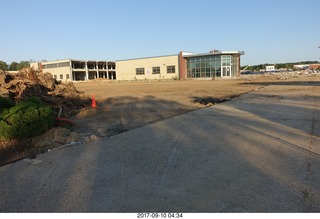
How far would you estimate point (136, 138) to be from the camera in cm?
691

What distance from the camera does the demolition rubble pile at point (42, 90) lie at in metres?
11.9

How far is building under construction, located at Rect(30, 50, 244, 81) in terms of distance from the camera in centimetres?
5478

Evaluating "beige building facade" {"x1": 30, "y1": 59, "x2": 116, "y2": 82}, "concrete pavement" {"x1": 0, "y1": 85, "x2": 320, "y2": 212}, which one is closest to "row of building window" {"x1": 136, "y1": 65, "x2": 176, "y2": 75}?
"beige building facade" {"x1": 30, "y1": 59, "x2": 116, "y2": 82}

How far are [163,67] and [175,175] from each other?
61914 millimetres

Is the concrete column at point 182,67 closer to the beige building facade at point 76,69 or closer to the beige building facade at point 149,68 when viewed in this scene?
the beige building facade at point 149,68

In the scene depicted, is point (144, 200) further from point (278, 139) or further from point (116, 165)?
point (278, 139)

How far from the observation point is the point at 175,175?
438cm

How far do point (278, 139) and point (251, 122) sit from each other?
2.23m

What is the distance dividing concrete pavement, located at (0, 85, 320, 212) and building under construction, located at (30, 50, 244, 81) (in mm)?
47861

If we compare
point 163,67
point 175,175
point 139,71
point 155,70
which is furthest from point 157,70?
point 175,175

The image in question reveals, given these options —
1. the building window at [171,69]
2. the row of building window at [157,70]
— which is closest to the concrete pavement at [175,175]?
the building window at [171,69]

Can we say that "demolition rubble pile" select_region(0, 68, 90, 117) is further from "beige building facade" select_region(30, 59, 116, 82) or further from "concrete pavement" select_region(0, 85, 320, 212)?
"beige building facade" select_region(30, 59, 116, 82)

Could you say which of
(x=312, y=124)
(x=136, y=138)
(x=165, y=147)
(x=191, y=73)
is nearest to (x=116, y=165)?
(x=165, y=147)

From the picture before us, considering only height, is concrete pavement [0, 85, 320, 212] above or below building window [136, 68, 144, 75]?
below
